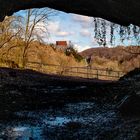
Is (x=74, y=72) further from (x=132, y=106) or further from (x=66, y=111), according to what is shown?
(x=132, y=106)

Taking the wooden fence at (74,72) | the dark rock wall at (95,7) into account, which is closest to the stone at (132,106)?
the dark rock wall at (95,7)

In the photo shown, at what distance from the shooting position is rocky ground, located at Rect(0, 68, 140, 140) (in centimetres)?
1614

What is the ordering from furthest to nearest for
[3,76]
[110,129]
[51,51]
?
[51,51], [3,76], [110,129]

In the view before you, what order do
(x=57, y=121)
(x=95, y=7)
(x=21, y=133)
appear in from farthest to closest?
(x=57, y=121)
(x=95, y=7)
(x=21, y=133)

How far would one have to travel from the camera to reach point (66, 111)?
21375 millimetres

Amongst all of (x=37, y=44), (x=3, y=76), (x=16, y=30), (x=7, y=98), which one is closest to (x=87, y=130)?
(x=7, y=98)

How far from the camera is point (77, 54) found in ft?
248

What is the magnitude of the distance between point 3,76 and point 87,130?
661 inches

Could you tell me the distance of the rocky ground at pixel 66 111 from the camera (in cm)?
1614

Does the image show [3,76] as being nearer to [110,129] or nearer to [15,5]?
[15,5]

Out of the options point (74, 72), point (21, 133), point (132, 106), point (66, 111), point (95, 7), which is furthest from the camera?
point (74, 72)

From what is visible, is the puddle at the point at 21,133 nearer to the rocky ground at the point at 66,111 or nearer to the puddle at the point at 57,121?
the rocky ground at the point at 66,111

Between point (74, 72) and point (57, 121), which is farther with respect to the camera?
point (74, 72)

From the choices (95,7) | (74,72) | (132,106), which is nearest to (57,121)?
(132,106)
